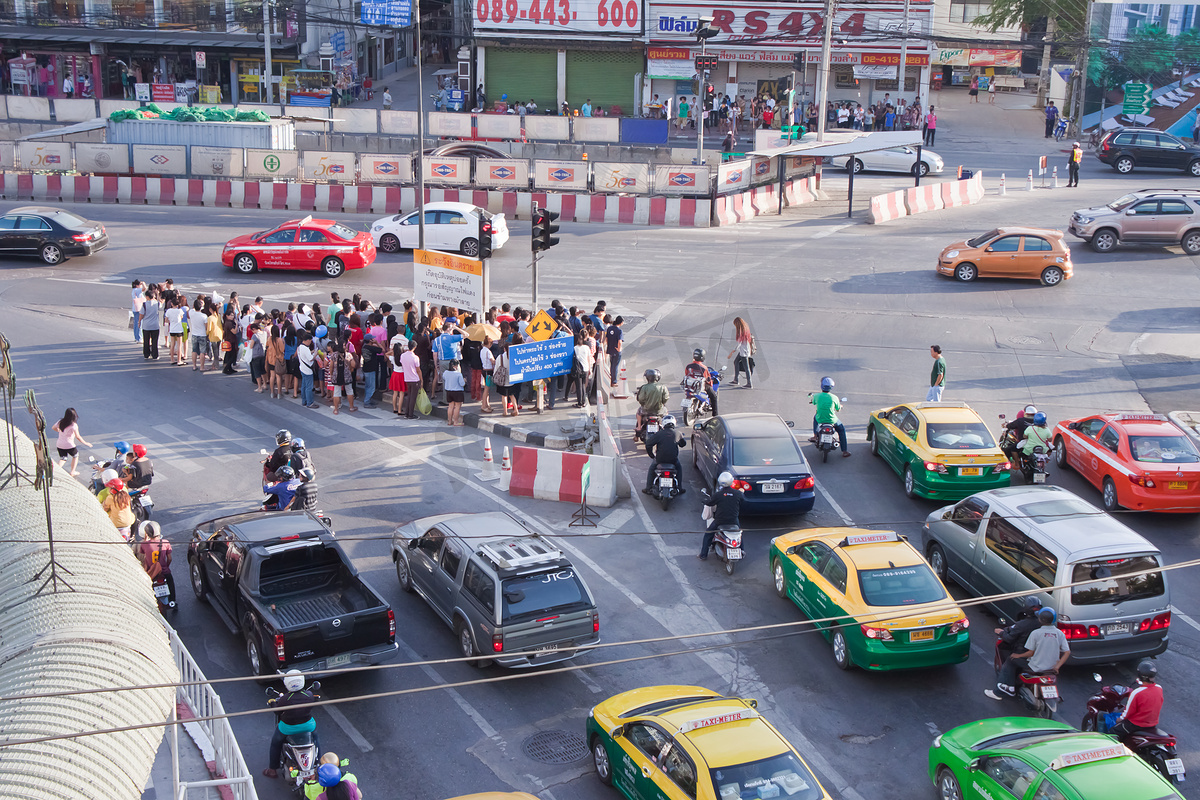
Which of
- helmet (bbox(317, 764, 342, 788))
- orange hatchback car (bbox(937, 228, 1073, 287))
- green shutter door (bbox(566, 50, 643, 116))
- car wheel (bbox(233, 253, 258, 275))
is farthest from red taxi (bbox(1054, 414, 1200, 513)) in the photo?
green shutter door (bbox(566, 50, 643, 116))

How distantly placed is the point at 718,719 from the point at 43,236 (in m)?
26.4

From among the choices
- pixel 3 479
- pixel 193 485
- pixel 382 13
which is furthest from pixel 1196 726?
pixel 382 13

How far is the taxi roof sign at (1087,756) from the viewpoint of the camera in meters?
9.58

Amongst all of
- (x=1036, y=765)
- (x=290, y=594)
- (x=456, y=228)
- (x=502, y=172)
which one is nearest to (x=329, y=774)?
(x=290, y=594)

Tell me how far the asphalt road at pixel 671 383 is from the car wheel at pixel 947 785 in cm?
34

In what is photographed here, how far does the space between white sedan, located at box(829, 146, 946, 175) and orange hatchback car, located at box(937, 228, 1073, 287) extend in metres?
13.8

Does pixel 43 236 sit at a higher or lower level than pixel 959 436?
higher

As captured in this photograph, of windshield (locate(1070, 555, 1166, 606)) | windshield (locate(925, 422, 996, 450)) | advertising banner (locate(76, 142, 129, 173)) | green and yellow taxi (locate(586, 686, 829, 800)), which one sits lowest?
green and yellow taxi (locate(586, 686, 829, 800))

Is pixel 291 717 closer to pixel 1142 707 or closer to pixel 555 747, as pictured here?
pixel 555 747

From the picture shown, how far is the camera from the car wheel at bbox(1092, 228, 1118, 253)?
105ft

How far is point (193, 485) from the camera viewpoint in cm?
1803

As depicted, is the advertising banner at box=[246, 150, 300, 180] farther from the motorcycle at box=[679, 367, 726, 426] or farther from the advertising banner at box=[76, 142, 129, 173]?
the motorcycle at box=[679, 367, 726, 426]

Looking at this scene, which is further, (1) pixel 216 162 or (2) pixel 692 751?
(1) pixel 216 162

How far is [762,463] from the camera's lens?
55.6 feet
